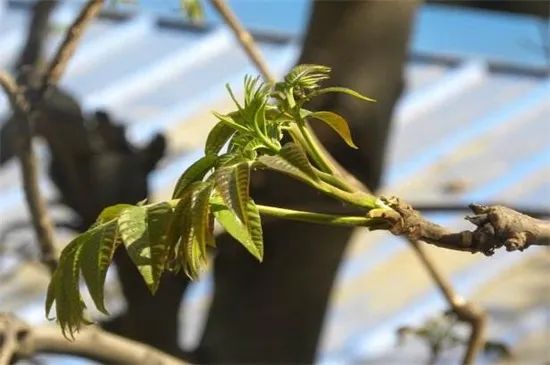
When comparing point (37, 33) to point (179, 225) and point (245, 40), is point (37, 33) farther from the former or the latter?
point (179, 225)

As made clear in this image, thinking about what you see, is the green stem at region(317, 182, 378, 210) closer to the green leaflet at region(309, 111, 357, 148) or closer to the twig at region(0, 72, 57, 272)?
the green leaflet at region(309, 111, 357, 148)

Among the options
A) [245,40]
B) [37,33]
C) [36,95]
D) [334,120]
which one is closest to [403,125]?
[37,33]

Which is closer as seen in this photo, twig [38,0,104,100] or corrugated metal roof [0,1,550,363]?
twig [38,0,104,100]

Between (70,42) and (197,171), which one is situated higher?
(197,171)

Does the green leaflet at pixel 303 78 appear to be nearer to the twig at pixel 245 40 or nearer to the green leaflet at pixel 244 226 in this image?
the green leaflet at pixel 244 226

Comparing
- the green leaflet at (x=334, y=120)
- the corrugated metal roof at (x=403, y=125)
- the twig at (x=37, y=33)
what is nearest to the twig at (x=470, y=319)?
the green leaflet at (x=334, y=120)

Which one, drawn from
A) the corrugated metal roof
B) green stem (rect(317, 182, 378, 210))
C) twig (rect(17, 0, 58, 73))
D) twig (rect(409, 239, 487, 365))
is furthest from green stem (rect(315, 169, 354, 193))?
the corrugated metal roof

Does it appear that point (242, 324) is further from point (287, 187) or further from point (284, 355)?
point (287, 187)
